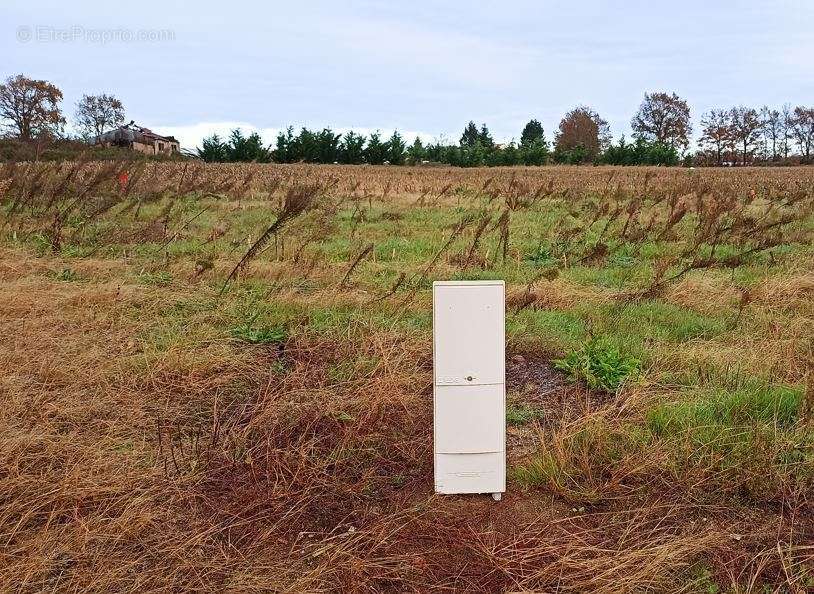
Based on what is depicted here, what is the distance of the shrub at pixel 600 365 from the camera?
143 inches

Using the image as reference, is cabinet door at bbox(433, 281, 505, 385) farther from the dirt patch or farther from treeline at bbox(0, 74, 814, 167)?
treeline at bbox(0, 74, 814, 167)

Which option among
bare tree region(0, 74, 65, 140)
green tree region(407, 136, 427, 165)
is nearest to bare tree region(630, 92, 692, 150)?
green tree region(407, 136, 427, 165)

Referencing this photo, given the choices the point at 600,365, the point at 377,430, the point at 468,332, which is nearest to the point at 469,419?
the point at 468,332

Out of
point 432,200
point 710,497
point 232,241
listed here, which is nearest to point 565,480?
point 710,497

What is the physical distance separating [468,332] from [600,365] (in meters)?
1.68

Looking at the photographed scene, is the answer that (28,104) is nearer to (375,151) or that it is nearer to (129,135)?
(129,135)

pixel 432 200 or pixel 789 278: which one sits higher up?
pixel 432 200

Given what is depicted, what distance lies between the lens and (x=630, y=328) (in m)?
4.65

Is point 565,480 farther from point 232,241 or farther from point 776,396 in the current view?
point 232,241

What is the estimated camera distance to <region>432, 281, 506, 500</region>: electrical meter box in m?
2.39

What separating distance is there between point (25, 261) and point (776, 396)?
21.8 feet

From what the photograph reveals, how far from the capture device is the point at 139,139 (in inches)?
1914

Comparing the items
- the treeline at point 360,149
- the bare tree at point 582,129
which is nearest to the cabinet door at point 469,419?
the treeline at point 360,149

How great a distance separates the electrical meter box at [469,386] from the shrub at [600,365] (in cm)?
135
